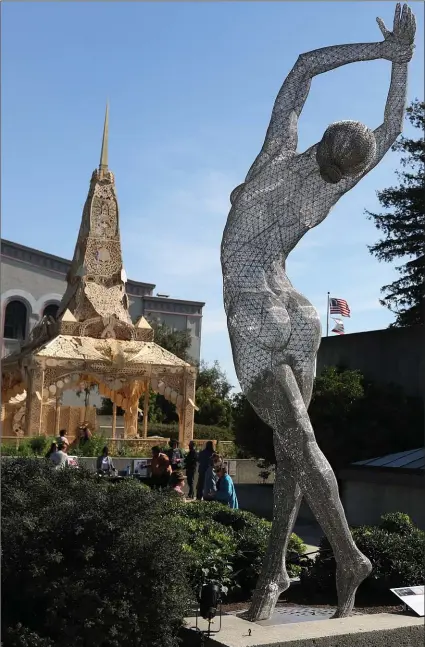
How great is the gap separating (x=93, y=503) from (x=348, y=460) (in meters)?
12.0

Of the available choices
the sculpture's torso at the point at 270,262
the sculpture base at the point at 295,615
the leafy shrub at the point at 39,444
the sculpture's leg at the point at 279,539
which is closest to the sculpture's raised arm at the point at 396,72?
the sculpture's torso at the point at 270,262

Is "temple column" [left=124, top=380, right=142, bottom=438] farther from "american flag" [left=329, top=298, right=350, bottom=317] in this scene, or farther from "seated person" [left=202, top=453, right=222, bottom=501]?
"seated person" [left=202, top=453, right=222, bottom=501]

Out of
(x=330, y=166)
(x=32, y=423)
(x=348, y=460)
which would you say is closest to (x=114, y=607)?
(x=330, y=166)

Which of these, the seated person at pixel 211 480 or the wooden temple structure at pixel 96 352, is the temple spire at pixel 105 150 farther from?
the seated person at pixel 211 480

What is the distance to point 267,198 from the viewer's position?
613 centimetres

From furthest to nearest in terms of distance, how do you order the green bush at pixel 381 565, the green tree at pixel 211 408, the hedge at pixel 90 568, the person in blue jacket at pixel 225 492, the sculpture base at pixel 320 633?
the green tree at pixel 211 408
the person in blue jacket at pixel 225 492
the green bush at pixel 381 565
the sculpture base at pixel 320 633
the hedge at pixel 90 568

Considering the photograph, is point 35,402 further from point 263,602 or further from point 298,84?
point 298,84

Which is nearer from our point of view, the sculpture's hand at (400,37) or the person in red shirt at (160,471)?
the sculpture's hand at (400,37)

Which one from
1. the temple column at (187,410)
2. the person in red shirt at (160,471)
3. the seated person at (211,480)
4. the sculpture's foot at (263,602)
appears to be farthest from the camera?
the temple column at (187,410)

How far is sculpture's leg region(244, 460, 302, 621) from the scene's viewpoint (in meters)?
6.03

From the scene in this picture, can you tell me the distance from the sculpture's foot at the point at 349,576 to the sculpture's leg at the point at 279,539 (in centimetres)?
50

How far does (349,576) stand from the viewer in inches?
227

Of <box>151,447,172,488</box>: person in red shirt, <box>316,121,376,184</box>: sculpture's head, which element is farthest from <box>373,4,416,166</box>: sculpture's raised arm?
<box>151,447,172,488</box>: person in red shirt

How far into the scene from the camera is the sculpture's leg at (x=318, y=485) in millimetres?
5719
